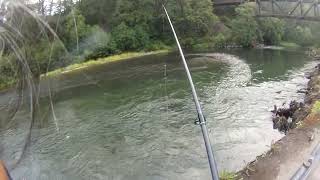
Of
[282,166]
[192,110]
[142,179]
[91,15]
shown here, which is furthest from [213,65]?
[282,166]

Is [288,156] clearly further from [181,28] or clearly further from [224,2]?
[224,2]

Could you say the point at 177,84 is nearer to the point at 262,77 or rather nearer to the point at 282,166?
the point at 262,77

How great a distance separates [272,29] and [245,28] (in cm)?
348

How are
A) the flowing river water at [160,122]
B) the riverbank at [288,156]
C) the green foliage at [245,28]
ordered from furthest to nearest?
the green foliage at [245,28] → the flowing river water at [160,122] → the riverbank at [288,156]

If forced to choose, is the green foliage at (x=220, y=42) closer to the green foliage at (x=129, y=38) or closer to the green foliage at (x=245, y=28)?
the green foliage at (x=245, y=28)

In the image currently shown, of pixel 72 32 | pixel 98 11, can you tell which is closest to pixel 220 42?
pixel 98 11

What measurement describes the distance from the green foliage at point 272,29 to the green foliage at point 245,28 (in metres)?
0.99

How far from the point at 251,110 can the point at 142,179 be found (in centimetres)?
948

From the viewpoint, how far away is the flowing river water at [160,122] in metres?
16.1

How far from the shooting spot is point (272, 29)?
160 feet

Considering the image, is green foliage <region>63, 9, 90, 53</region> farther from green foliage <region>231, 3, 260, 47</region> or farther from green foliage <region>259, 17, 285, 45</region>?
green foliage <region>259, 17, 285, 45</region>

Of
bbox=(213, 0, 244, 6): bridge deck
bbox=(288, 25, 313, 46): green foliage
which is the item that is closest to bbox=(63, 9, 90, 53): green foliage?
bbox=(288, 25, 313, 46): green foliage

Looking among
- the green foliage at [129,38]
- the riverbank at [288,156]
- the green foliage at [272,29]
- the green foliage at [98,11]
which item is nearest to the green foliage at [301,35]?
the green foliage at [272,29]

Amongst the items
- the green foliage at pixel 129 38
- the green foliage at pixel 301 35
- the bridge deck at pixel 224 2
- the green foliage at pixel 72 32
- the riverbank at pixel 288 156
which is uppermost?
the bridge deck at pixel 224 2
